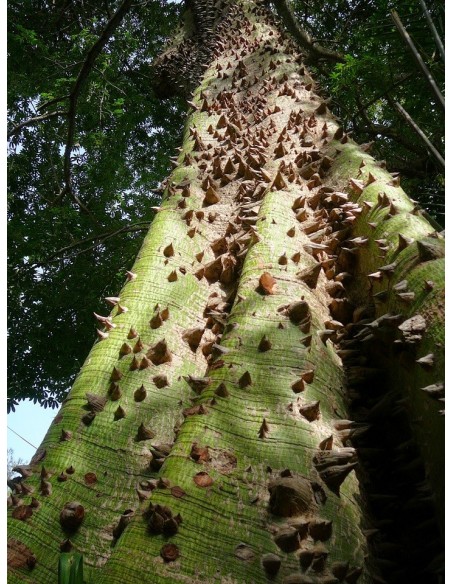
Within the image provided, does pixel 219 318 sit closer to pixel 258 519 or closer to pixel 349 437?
pixel 349 437

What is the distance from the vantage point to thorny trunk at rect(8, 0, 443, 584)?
1.03m

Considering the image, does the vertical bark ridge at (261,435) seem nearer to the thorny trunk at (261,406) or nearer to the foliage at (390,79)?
the thorny trunk at (261,406)

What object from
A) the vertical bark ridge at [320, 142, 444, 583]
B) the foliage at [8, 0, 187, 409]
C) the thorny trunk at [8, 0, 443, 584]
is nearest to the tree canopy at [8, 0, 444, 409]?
the foliage at [8, 0, 187, 409]

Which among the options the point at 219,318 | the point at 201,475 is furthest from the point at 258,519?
the point at 219,318

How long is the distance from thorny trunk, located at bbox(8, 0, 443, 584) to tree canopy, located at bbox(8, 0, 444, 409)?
202 cm

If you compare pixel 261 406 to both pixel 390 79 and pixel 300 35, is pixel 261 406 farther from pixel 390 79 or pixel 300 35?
pixel 300 35

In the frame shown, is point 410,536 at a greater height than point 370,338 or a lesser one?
lesser

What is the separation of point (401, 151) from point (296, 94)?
9.19 feet

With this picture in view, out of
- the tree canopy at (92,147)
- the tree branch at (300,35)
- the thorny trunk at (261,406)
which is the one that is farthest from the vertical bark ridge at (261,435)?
the tree branch at (300,35)

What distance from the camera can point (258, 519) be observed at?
1.04 meters

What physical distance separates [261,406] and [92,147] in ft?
18.3

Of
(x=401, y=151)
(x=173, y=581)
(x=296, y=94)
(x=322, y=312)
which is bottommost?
(x=173, y=581)

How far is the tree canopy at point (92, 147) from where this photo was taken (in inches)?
177

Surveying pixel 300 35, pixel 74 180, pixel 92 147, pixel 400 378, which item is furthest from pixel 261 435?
pixel 74 180
